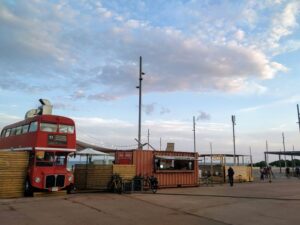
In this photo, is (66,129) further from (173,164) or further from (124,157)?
(173,164)

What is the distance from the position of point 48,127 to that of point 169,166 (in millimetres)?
9449

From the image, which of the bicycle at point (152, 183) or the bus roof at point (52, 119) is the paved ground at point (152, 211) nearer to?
the bicycle at point (152, 183)

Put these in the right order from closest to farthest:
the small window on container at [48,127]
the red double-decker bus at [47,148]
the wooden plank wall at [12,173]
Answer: the wooden plank wall at [12,173]
the red double-decker bus at [47,148]
the small window on container at [48,127]

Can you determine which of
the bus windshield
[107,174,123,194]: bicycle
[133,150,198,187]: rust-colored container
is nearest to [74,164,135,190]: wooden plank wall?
[107,174,123,194]: bicycle

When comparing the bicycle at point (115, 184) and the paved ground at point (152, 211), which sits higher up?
the bicycle at point (115, 184)

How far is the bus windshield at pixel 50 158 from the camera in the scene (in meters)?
19.8

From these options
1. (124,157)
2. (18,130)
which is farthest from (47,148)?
(124,157)

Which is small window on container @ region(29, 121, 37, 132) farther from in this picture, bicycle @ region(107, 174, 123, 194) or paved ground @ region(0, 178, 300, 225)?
bicycle @ region(107, 174, 123, 194)

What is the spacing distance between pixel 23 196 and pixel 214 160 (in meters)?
21.8

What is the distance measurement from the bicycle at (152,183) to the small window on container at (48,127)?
6.55m

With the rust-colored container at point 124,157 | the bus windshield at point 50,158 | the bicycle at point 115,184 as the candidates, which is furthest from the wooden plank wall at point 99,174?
the bus windshield at point 50,158

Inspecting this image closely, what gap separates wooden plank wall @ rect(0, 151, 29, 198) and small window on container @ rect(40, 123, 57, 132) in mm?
1641

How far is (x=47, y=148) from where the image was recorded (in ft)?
65.7

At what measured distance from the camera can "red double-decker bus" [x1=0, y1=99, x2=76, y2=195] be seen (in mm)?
19438
